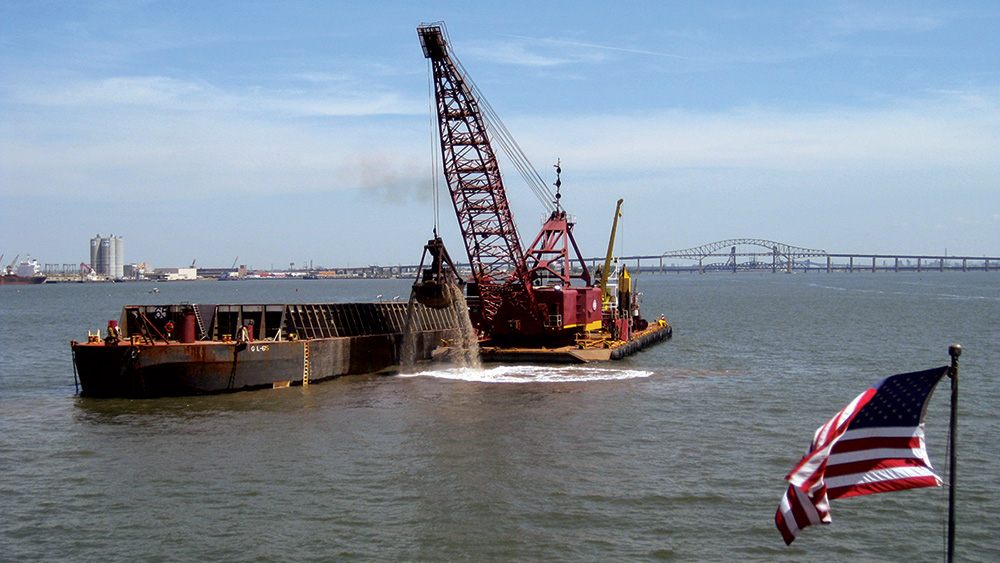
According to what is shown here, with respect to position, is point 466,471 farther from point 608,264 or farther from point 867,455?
point 608,264

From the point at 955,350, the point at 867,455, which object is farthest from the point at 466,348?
the point at 955,350

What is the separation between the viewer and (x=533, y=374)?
1928 inches

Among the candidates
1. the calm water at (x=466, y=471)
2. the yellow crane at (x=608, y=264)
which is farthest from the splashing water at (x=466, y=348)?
the yellow crane at (x=608, y=264)

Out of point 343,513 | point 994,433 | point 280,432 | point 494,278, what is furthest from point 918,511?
point 494,278

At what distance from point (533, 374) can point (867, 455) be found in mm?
36994

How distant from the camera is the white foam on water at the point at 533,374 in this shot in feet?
154

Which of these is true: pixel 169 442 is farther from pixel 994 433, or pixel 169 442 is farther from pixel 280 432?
pixel 994 433

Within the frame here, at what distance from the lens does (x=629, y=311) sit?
70125mm

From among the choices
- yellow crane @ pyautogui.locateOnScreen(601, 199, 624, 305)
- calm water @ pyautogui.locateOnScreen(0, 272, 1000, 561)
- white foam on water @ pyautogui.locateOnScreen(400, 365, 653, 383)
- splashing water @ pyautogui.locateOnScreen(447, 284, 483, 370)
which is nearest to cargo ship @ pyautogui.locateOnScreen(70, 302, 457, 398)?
calm water @ pyautogui.locateOnScreen(0, 272, 1000, 561)

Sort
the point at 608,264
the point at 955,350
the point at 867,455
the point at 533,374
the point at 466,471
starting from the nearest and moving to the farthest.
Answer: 1. the point at 867,455
2. the point at 955,350
3. the point at 466,471
4. the point at 533,374
5. the point at 608,264

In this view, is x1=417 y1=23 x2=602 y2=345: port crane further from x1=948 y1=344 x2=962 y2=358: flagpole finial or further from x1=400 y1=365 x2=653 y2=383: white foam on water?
x1=948 y1=344 x2=962 y2=358: flagpole finial

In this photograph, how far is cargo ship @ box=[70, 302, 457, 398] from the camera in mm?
39469

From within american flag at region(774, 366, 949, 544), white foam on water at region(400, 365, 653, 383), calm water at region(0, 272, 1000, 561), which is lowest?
calm water at region(0, 272, 1000, 561)

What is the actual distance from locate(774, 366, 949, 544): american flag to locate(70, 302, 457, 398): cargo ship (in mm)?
33019
